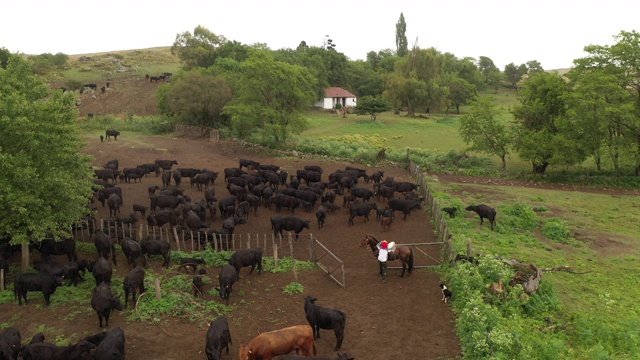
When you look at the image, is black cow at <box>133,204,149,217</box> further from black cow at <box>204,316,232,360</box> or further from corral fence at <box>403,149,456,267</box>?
corral fence at <box>403,149,456,267</box>

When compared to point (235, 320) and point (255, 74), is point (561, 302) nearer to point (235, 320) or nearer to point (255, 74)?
point (235, 320)

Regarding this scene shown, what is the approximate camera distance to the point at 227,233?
19297 millimetres

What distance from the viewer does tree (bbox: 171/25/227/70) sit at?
2852 inches

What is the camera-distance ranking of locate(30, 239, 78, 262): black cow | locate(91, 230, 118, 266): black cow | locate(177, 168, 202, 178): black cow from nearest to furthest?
locate(91, 230, 118, 266): black cow → locate(30, 239, 78, 262): black cow → locate(177, 168, 202, 178): black cow

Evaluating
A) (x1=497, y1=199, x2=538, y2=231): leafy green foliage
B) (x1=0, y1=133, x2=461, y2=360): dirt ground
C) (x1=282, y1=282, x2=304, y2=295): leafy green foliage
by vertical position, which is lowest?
(x1=0, y1=133, x2=461, y2=360): dirt ground

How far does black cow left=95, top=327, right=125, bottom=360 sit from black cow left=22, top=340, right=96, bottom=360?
394mm

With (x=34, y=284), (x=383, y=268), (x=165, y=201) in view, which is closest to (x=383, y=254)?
(x=383, y=268)

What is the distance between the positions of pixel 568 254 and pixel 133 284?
17.9m

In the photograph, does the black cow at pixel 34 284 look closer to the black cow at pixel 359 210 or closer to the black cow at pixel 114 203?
the black cow at pixel 114 203

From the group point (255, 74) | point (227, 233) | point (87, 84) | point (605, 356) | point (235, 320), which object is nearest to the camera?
point (605, 356)

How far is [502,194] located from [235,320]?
22.6 m

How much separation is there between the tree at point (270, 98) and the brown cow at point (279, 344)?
32142 mm

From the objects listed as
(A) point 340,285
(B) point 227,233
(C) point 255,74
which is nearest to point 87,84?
(C) point 255,74

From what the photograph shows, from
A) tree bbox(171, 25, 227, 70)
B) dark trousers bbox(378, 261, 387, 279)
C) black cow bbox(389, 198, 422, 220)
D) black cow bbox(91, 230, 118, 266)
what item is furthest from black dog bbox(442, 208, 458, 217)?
tree bbox(171, 25, 227, 70)
